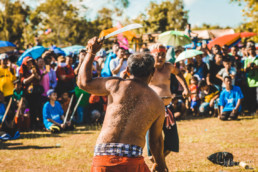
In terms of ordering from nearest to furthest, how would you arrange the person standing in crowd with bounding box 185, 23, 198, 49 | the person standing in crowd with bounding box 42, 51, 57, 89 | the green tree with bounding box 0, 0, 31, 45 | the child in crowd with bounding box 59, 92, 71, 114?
1. the person standing in crowd with bounding box 42, 51, 57, 89
2. the child in crowd with bounding box 59, 92, 71, 114
3. the person standing in crowd with bounding box 185, 23, 198, 49
4. the green tree with bounding box 0, 0, 31, 45

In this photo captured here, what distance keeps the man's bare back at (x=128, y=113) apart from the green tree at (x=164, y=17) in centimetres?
3028

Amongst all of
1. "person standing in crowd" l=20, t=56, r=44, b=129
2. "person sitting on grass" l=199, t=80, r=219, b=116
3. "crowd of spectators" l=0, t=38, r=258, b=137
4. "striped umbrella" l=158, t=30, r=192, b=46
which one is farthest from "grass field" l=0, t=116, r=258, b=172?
"striped umbrella" l=158, t=30, r=192, b=46

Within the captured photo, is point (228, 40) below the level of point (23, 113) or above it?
above

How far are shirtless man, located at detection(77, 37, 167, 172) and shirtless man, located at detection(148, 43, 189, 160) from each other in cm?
174

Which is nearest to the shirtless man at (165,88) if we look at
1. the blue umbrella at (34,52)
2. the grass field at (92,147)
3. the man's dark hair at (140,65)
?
the grass field at (92,147)

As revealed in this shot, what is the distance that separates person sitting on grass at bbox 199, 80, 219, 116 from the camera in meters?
9.77

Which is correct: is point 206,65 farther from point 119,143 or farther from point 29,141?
point 119,143

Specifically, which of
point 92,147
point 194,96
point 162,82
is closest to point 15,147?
point 92,147

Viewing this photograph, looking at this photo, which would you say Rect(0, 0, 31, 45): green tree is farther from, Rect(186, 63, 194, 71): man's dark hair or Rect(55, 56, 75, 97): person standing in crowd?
Rect(186, 63, 194, 71): man's dark hair

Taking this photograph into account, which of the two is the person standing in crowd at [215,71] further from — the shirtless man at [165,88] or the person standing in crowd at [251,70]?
the shirtless man at [165,88]

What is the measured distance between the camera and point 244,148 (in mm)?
5551

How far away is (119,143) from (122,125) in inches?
5.9

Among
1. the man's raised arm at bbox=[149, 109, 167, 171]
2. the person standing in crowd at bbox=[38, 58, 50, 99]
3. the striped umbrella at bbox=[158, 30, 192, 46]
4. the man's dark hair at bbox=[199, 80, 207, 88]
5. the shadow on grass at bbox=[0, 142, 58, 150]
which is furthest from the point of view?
the striped umbrella at bbox=[158, 30, 192, 46]

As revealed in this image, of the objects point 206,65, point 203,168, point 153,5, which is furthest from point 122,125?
point 153,5
